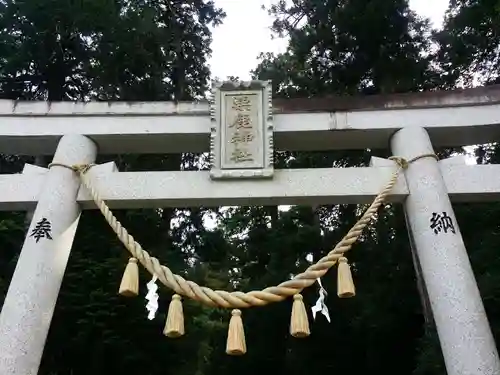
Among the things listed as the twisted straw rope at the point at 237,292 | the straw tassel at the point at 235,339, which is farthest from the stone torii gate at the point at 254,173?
the straw tassel at the point at 235,339

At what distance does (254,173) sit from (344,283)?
48.0 inches

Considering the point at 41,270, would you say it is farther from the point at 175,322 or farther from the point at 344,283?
the point at 344,283

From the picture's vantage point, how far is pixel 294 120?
15.7 feet

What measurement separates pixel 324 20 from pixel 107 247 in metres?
5.23

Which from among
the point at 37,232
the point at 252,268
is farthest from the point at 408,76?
the point at 37,232

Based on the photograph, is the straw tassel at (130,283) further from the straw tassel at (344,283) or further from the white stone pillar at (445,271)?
the white stone pillar at (445,271)

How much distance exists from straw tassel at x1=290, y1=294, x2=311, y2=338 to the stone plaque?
1199mm

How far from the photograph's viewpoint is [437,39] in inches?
364

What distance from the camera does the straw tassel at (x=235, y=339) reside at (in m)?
3.40

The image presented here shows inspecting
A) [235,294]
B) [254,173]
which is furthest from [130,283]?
[254,173]

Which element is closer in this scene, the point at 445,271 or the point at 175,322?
the point at 175,322

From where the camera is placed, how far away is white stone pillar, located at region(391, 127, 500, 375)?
3555 mm

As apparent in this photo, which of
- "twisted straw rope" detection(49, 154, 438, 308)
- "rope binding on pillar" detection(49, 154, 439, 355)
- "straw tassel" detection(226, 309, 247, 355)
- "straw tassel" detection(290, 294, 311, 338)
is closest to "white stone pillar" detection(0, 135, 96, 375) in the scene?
"twisted straw rope" detection(49, 154, 438, 308)

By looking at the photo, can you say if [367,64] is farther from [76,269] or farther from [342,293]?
[342,293]
